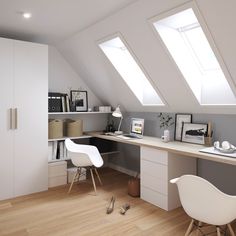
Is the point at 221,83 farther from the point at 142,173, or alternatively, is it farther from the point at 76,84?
the point at 76,84

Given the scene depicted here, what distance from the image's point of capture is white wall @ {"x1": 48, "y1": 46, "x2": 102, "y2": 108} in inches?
161

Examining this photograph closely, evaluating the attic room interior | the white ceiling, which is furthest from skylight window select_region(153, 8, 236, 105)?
the white ceiling

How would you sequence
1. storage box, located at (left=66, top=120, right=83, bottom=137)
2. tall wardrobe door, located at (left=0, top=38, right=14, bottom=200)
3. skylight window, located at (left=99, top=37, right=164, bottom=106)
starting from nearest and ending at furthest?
tall wardrobe door, located at (left=0, top=38, right=14, bottom=200)
skylight window, located at (left=99, top=37, right=164, bottom=106)
storage box, located at (left=66, top=120, right=83, bottom=137)

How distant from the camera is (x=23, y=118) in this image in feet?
10.7

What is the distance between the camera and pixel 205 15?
6.87ft

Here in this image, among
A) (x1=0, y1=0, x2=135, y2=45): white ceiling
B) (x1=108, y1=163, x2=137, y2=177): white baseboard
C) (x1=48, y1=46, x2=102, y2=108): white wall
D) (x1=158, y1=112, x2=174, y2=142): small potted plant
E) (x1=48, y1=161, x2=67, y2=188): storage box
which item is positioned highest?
(x1=0, y1=0, x2=135, y2=45): white ceiling

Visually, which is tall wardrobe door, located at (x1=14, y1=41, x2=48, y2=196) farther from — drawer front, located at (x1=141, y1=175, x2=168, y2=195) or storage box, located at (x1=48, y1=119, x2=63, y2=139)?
drawer front, located at (x1=141, y1=175, x2=168, y2=195)

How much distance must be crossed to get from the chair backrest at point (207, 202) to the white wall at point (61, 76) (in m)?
2.97

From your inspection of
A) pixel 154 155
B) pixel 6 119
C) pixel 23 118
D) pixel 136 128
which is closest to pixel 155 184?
pixel 154 155

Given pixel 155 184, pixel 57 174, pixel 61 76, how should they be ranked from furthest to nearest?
pixel 61 76, pixel 57 174, pixel 155 184

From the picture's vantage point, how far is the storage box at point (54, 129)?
Answer: 3.68 metres

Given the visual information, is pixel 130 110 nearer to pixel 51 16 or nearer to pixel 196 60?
pixel 196 60

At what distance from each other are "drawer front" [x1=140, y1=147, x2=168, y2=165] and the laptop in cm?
65

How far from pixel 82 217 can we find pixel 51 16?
2429 millimetres
